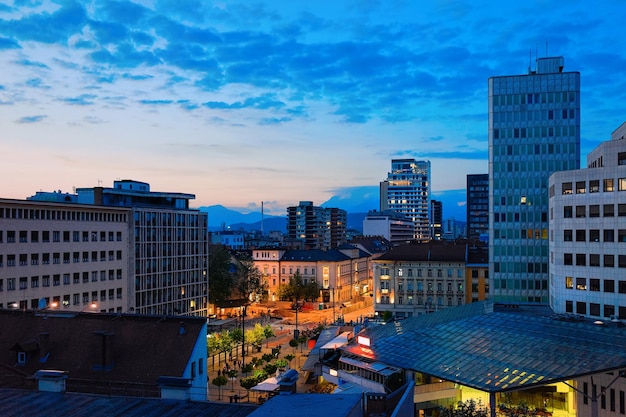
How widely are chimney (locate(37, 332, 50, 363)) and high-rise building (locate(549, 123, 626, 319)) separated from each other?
203ft

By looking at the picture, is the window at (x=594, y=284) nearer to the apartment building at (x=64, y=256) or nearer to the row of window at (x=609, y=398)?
the row of window at (x=609, y=398)

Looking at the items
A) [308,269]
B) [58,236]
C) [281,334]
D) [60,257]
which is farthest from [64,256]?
[308,269]

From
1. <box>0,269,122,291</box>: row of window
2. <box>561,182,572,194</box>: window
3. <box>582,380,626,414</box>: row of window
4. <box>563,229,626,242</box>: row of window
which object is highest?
<box>561,182,572,194</box>: window

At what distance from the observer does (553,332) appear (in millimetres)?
63156

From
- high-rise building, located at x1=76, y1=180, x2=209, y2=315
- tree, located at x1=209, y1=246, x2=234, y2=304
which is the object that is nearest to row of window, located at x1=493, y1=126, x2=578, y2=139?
high-rise building, located at x1=76, y1=180, x2=209, y2=315

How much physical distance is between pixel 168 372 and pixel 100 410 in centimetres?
1678

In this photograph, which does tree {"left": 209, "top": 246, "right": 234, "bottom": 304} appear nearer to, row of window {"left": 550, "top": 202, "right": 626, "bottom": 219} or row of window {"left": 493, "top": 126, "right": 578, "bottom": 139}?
row of window {"left": 493, "top": 126, "right": 578, "bottom": 139}

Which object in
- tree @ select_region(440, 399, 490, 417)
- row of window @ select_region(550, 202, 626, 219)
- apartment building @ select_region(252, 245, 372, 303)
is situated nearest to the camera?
tree @ select_region(440, 399, 490, 417)

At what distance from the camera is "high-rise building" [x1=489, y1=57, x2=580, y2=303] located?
Answer: 106 meters

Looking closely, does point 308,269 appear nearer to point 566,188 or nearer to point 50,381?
point 566,188

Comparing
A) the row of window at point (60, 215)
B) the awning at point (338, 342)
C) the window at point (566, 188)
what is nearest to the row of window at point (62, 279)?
the row of window at point (60, 215)

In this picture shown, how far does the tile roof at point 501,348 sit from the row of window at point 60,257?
170 feet

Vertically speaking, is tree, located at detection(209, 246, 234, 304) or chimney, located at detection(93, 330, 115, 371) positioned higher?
chimney, located at detection(93, 330, 115, 371)

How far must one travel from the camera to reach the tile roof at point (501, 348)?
54.0 metres
